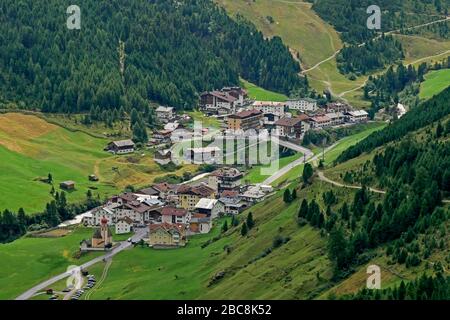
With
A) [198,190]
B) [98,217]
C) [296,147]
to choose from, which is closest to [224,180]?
[198,190]

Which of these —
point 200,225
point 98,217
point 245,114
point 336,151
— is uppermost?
point 245,114

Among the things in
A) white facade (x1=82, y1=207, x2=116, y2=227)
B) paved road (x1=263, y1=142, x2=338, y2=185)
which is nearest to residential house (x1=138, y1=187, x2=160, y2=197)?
white facade (x1=82, y1=207, x2=116, y2=227)

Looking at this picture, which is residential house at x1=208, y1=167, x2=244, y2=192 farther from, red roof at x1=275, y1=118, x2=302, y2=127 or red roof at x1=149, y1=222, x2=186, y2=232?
red roof at x1=275, y1=118, x2=302, y2=127

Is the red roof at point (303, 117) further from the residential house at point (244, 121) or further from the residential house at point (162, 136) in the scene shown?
the residential house at point (162, 136)

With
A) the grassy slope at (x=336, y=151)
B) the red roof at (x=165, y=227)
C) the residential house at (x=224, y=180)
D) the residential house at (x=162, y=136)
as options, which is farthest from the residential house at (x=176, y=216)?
the residential house at (x=162, y=136)

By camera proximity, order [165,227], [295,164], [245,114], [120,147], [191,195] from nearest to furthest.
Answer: [165,227] → [191,195] → [295,164] → [120,147] → [245,114]

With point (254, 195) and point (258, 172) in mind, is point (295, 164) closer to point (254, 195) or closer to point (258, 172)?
point (258, 172)

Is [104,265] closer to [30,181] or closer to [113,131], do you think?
[30,181]
